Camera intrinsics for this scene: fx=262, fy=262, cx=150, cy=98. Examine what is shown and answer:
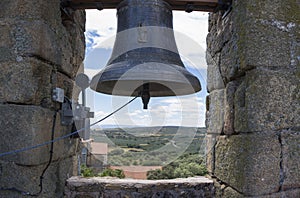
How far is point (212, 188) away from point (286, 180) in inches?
23.8

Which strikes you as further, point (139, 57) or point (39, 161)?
point (139, 57)

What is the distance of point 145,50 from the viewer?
5.73 feet

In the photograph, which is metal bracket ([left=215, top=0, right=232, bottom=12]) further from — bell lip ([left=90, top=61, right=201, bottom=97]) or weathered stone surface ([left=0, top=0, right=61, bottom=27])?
weathered stone surface ([left=0, top=0, right=61, bottom=27])

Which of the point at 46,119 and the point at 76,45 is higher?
the point at 76,45

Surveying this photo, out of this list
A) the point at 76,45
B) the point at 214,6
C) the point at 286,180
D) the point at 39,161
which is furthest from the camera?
the point at 76,45

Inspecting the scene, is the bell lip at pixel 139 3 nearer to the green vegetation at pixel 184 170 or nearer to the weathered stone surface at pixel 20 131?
the weathered stone surface at pixel 20 131

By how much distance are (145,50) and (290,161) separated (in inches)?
42.4

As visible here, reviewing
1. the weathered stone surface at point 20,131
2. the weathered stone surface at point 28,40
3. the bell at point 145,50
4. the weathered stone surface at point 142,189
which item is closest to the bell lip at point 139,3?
the bell at point 145,50

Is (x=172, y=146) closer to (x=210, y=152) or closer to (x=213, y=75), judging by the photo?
(x=210, y=152)

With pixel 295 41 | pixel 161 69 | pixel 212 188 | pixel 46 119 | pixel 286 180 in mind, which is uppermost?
pixel 295 41

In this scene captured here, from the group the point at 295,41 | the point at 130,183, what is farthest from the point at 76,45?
the point at 295,41

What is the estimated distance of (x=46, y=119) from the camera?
5.20 ft

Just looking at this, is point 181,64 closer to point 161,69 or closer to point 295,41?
point 161,69

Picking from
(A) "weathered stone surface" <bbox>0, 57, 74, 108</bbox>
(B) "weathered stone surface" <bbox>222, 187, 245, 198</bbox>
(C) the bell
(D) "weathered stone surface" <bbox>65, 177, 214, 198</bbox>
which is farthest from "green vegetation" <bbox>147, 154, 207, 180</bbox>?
(A) "weathered stone surface" <bbox>0, 57, 74, 108</bbox>
